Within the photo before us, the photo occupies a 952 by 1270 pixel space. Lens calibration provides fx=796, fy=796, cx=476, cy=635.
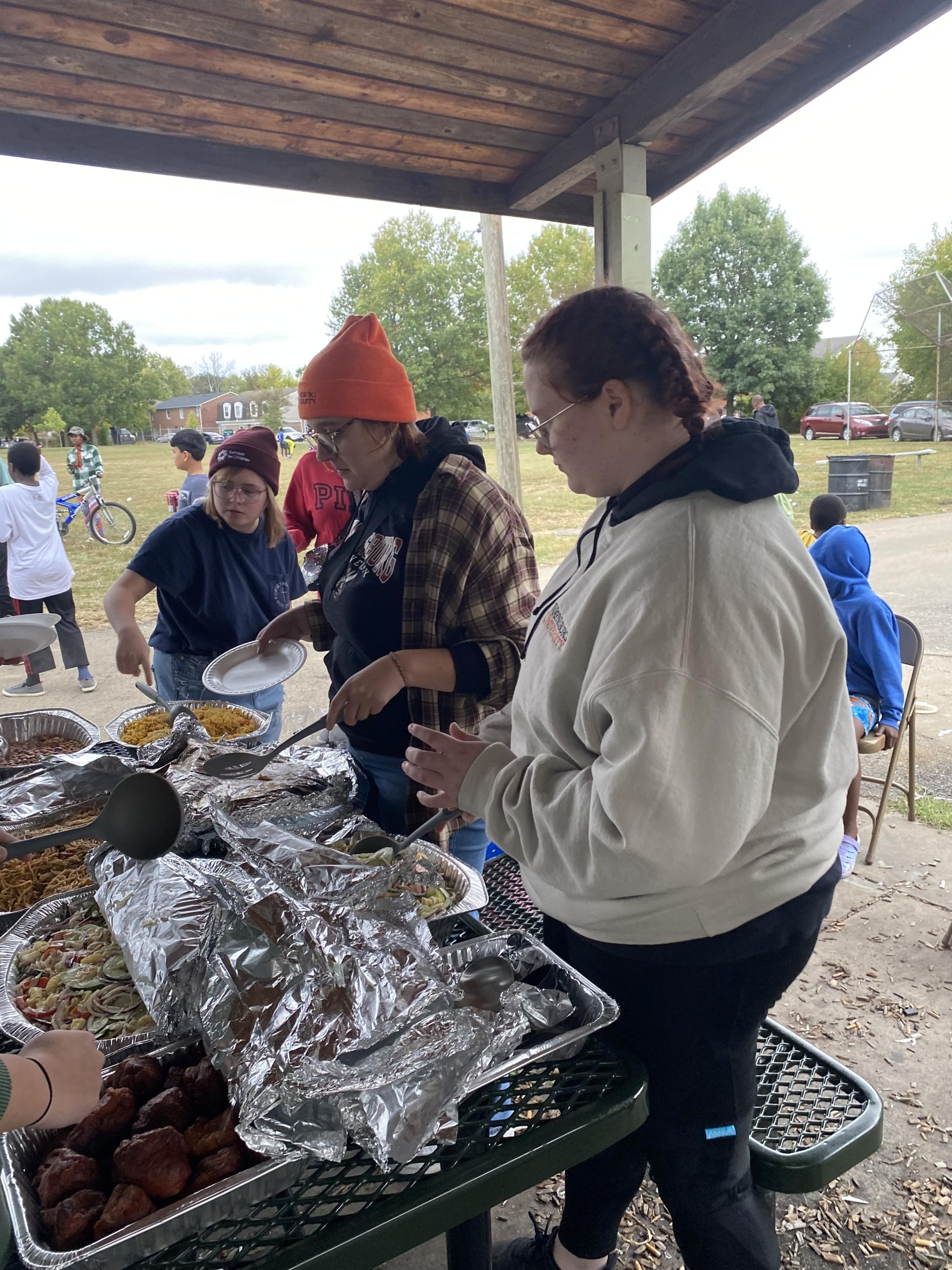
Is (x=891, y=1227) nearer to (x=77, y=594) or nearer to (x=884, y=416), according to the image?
(x=77, y=594)

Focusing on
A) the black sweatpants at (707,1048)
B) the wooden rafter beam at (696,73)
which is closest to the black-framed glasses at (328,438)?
the black sweatpants at (707,1048)

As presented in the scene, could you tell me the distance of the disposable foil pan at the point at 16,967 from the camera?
110cm

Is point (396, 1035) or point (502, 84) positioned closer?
point (396, 1035)

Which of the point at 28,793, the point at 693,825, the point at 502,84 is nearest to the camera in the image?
the point at 693,825

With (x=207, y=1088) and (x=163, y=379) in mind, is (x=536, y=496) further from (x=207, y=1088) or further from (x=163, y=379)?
(x=207, y=1088)

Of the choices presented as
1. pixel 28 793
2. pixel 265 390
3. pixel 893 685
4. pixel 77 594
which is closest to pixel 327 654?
pixel 28 793

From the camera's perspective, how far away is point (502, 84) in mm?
2520

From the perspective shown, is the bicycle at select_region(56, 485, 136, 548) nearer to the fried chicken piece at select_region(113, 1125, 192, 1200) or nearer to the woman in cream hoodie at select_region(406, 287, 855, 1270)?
the woman in cream hoodie at select_region(406, 287, 855, 1270)

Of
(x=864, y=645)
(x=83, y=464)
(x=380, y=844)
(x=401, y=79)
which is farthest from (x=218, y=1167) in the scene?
(x=83, y=464)

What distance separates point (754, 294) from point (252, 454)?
2760 centimetres

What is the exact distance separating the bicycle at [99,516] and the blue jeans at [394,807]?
1255 centimetres

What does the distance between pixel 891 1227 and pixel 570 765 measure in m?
1.62

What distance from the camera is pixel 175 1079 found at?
103cm

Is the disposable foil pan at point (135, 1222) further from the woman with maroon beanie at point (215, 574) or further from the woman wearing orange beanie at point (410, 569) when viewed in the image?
the woman with maroon beanie at point (215, 574)
